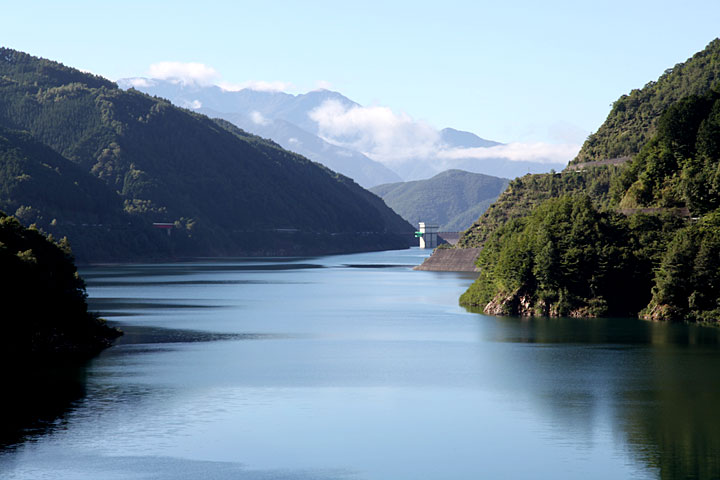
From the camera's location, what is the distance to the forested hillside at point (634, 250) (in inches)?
3703

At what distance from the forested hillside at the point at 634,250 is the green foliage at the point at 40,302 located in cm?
4303

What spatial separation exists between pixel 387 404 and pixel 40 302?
2930 centimetres

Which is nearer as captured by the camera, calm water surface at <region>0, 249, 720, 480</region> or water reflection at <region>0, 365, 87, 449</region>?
calm water surface at <region>0, 249, 720, 480</region>

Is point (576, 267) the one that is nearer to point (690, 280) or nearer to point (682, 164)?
point (690, 280)

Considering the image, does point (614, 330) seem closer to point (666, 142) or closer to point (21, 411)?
point (666, 142)

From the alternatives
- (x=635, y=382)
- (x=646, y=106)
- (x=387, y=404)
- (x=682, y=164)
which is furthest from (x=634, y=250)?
(x=646, y=106)

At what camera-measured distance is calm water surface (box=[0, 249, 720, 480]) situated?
41.7 m

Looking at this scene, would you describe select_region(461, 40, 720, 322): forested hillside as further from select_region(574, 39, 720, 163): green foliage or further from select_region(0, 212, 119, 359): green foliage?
select_region(574, 39, 720, 163): green foliage

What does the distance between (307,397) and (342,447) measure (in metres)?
12.4

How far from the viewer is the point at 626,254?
100000 mm

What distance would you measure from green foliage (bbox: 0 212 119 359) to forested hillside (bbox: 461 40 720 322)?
141 ft

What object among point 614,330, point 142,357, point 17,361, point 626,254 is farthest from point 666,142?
point 17,361

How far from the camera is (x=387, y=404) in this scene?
55062 mm

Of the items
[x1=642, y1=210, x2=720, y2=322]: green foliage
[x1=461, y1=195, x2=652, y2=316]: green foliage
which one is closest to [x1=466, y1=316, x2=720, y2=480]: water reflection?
[x1=642, y1=210, x2=720, y2=322]: green foliage
